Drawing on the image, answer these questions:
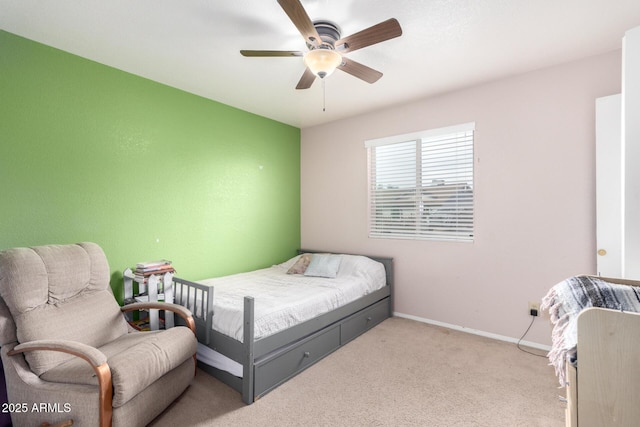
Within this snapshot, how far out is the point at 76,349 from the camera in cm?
162

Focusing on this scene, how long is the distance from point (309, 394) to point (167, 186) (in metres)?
2.28

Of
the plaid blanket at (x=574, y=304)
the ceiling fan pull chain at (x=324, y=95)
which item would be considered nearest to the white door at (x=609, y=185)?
the plaid blanket at (x=574, y=304)

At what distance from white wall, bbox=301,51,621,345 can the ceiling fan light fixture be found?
1.85 meters

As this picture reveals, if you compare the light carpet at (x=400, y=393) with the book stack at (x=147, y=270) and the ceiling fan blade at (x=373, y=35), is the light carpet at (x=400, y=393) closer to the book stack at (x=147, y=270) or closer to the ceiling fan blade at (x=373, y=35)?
the book stack at (x=147, y=270)

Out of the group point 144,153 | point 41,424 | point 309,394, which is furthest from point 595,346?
point 144,153

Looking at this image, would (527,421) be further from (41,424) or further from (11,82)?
(11,82)

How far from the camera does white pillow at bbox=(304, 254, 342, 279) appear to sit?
11.4 feet

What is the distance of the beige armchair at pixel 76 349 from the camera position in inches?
63.3

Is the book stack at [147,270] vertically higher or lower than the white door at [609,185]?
lower

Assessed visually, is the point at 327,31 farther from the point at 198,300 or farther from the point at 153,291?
the point at 153,291

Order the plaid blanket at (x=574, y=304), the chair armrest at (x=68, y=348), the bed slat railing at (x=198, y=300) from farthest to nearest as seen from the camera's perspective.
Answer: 1. the bed slat railing at (x=198, y=300)
2. the chair armrest at (x=68, y=348)
3. the plaid blanket at (x=574, y=304)

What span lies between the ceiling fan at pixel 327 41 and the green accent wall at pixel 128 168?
1.53m

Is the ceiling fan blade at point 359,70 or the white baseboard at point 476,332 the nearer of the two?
the ceiling fan blade at point 359,70

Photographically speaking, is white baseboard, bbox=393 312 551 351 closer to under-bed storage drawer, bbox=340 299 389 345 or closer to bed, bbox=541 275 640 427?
under-bed storage drawer, bbox=340 299 389 345
